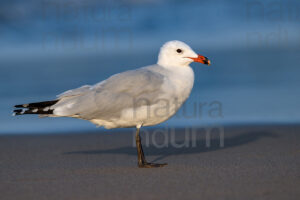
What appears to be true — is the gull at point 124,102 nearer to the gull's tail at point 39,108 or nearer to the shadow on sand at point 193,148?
the gull's tail at point 39,108

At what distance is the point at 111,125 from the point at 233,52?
547 inches

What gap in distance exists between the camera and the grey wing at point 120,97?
555 centimetres

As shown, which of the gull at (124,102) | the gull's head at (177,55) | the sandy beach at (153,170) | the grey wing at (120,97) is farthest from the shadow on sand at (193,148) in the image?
the gull's head at (177,55)

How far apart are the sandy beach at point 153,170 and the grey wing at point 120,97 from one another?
543mm

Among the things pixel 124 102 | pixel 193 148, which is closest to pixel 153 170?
pixel 124 102

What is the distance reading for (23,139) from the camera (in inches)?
302

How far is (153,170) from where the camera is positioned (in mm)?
5309

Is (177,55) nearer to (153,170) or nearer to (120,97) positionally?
(120,97)

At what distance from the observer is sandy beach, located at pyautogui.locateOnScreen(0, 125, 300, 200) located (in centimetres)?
424

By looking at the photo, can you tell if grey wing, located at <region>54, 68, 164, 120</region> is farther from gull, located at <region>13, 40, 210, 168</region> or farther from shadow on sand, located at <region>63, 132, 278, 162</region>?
shadow on sand, located at <region>63, 132, 278, 162</region>

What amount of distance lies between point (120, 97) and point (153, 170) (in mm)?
802

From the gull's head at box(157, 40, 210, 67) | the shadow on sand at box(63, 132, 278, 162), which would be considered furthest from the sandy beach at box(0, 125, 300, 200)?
the gull's head at box(157, 40, 210, 67)

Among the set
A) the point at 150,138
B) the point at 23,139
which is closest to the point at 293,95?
the point at 150,138

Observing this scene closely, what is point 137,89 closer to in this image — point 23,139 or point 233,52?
point 23,139
